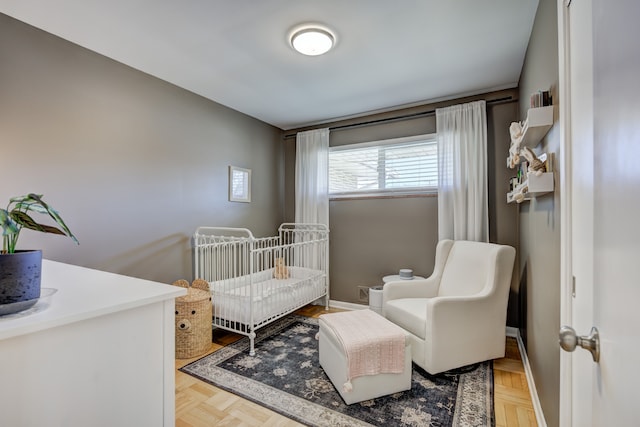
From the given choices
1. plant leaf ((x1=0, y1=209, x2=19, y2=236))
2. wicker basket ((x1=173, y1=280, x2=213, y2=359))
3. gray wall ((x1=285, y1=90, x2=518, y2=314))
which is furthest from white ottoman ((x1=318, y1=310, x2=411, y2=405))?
plant leaf ((x1=0, y1=209, x2=19, y2=236))

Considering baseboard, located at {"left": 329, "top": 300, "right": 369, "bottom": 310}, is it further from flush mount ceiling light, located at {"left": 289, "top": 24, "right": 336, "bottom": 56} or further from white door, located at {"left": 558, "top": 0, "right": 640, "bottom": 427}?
flush mount ceiling light, located at {"left": 289, "top": 24, "right": 336, "bottom": 56}

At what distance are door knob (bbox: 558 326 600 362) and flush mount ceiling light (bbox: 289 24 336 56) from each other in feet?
6.61

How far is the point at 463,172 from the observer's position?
2871 mm

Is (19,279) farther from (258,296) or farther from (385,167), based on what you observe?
(385,167)

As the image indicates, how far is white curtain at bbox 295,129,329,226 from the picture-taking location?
12.0 feet

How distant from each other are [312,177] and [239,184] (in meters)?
0.93

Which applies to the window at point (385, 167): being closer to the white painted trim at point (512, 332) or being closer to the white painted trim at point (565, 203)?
the white painted trim at point (512, 332)

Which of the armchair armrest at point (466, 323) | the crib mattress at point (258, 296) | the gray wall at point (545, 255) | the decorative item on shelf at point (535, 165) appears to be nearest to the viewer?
the gray wall at point (545, 255)

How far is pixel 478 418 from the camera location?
5.36ft

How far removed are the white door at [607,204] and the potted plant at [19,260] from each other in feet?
3.62

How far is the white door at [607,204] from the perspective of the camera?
48cm

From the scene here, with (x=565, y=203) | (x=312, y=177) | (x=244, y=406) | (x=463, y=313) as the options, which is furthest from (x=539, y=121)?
(x=312, y=177)

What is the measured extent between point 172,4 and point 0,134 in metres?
1.31

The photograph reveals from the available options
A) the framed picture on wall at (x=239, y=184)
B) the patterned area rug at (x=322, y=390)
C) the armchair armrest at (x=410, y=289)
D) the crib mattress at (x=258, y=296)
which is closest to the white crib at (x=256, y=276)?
the crib mattress at (x=258, y=296)
